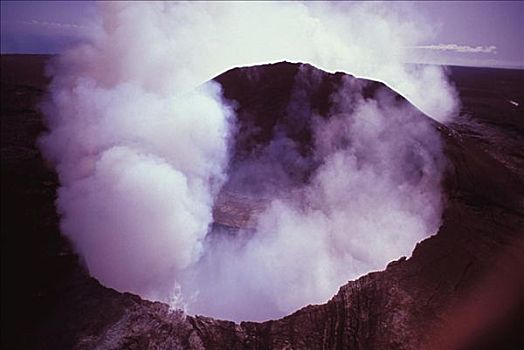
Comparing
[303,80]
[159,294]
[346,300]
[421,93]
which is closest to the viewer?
[346,300]

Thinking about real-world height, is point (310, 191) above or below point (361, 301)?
above

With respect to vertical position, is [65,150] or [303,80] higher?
[303,80]

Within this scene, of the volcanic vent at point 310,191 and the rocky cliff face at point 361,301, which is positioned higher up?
the volcanic vent at point 310,191

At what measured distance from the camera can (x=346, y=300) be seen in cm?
813

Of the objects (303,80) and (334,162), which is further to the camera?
(303,80)

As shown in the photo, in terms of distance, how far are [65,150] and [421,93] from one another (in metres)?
25.4

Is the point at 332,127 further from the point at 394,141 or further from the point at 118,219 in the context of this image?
the point at 118,219

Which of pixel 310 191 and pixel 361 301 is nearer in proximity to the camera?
pixel 361 301

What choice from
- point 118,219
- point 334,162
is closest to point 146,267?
point 118,219

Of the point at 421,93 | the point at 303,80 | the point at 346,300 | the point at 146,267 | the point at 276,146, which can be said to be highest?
the point at 421,93

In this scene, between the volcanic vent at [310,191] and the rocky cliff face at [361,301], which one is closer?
the rocky cliff face at [361,301]

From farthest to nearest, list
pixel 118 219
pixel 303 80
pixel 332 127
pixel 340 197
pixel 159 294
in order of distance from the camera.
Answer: pixel 303 80, pixel 332 127, pixel 340 197, pixel 118 219, pixel 159 294

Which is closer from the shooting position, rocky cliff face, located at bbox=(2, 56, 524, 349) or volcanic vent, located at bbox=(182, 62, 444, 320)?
rocky cliff face, located at bbox=(2, 56, 524, 349)

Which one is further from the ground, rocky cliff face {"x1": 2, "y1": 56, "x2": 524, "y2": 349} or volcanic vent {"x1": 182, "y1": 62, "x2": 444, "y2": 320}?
volcanic vent {"x1": 182, "y1": 62, "x2": 444, "y2": 320}
